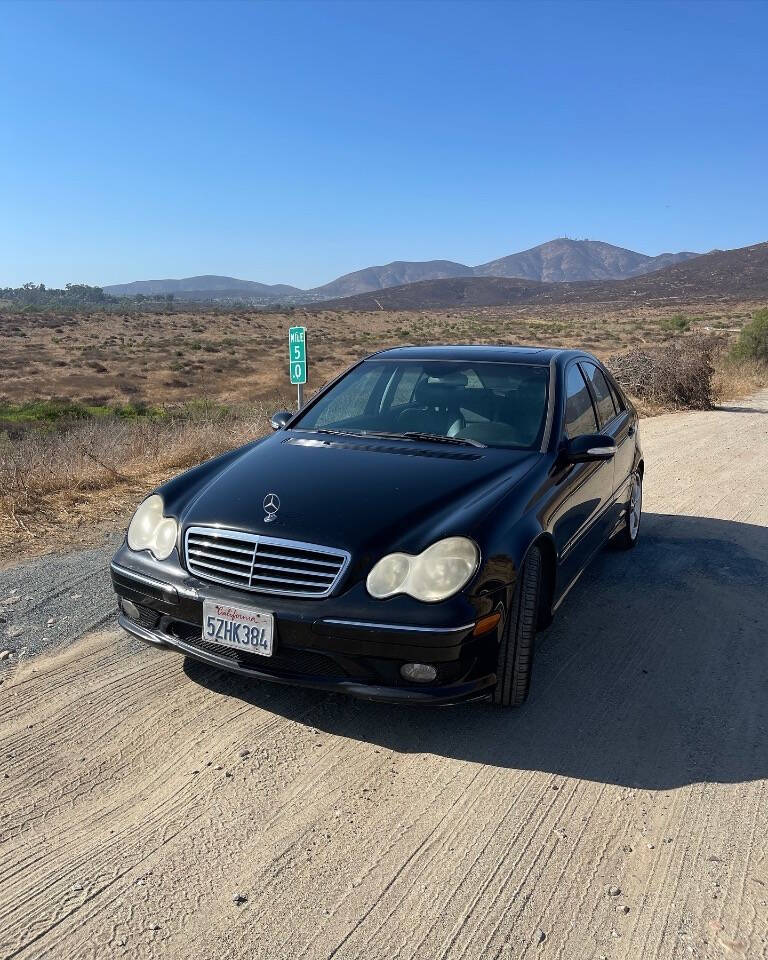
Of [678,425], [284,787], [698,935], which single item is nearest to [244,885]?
[284,787]

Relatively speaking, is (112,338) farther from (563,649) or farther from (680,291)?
(680,291)

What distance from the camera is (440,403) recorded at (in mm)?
4340

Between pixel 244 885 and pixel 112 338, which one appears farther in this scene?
pixel 112 338

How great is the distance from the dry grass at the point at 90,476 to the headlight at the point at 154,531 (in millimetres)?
2220

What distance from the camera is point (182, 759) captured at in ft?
9.76

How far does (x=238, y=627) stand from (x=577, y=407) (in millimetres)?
2444

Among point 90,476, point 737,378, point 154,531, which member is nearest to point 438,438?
point 154,531

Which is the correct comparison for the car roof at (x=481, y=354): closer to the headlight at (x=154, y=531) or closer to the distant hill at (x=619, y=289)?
the headlight at (x=154, y=531)

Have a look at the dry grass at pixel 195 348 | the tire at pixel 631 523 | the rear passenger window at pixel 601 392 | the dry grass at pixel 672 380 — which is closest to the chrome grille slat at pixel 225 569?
the rear passenger window at pixel 601 392

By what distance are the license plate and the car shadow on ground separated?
0.47 meters

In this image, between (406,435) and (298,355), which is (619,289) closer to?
(298,355)

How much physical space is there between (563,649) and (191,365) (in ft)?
118

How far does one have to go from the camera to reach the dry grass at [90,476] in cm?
583

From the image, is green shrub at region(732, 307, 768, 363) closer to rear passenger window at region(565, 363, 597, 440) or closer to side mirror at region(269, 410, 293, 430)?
rear passenger window at region(565, 363, 597, 440)
